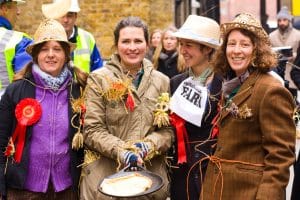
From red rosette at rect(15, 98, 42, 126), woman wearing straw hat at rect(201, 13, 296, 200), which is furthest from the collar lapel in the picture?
red rosette at rect(15, 98, 42, 126)

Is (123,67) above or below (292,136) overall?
above

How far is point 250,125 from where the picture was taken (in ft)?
13.0

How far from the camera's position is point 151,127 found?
4688 millimetres

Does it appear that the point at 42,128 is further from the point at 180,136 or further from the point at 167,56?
the point at 167,56

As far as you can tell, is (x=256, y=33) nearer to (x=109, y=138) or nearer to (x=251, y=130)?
(x=251, y=130)

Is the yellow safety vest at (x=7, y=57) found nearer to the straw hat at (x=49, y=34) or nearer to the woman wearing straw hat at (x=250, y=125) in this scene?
the straw hat at (x=49, y=34)

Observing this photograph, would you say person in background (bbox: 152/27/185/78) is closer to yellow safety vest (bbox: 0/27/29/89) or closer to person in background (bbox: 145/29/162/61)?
person in background (bbox: 145/29/162/61)

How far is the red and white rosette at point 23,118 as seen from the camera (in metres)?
4.66

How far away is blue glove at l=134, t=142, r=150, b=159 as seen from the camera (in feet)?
14.7

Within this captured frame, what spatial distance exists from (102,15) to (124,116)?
361 inches

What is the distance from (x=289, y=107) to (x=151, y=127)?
1.14 meters

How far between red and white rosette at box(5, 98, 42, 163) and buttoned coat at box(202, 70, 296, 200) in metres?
1.33

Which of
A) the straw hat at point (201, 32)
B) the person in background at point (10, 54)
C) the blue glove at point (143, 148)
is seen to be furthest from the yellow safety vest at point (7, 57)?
the blue glove at point (143, 148)

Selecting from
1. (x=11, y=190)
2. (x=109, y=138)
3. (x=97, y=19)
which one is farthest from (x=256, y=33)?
(x=97, y=19)
